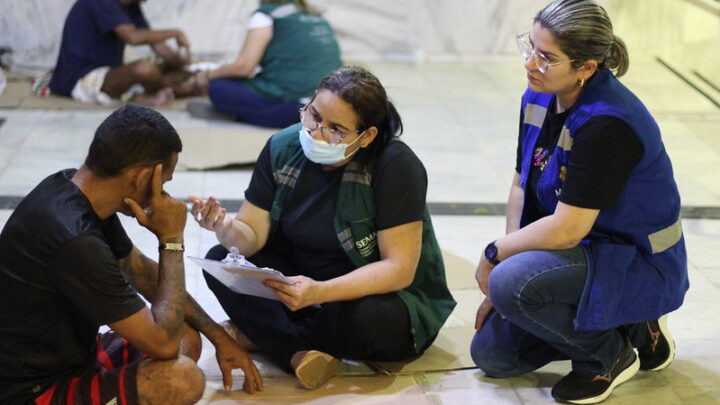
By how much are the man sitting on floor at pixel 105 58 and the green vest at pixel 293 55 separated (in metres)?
0.64

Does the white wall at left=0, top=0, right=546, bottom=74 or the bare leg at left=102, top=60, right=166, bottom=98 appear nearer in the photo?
the bare leg at left=102, top=60, right=166, bottom=98

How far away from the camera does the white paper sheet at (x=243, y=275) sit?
7.80ft

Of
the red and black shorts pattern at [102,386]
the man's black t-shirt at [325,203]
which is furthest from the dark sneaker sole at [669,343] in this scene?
the red and black shorts pattern at [102,386]

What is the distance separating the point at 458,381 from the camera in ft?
8.60

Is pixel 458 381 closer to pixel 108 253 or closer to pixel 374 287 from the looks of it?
pixel 374 287

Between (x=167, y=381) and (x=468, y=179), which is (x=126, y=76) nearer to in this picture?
(x=468, y=179)

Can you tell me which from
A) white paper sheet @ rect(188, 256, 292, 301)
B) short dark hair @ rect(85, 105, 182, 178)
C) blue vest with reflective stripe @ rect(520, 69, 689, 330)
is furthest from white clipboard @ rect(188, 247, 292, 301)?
blue vest with reflective stripe @ rect(520, 69, 689, 330)

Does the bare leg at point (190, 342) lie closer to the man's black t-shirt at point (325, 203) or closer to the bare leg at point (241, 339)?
the bare leg at point (241, 339)

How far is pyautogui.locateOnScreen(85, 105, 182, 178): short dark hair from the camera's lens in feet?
6.70

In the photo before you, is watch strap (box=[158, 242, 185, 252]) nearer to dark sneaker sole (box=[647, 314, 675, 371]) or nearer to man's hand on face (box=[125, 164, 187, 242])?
man's hand on face (box=[125, 164, 187, 242])

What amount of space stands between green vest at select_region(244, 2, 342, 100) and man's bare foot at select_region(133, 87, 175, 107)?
536mm

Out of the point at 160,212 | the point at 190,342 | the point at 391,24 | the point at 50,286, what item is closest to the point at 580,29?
the point at 160,212

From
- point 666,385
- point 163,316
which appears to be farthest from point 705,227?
point 163,316

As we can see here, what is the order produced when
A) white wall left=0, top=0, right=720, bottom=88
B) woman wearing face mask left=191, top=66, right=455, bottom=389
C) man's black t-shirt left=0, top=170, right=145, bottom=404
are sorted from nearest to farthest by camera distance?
man's black t-shirt left=0, top=170, right=145, bottom=404 < woman wearing face mask left=191, top=66, right=455, bottom=389 < white wall left=0, top=0, right=720, bottom=88
